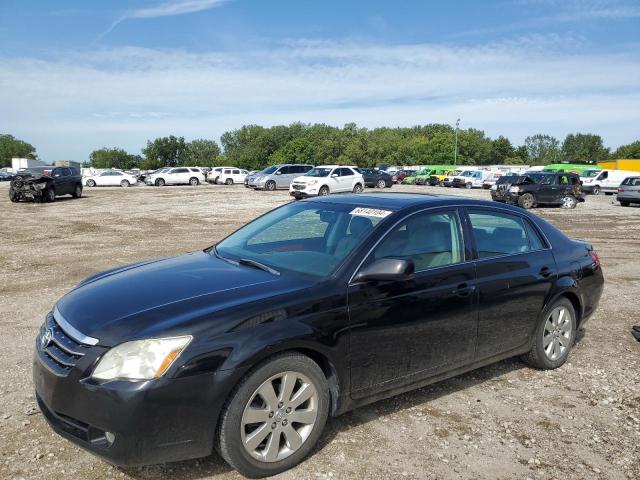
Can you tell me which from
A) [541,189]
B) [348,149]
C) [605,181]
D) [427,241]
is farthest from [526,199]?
[348,149]

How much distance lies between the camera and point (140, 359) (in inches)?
108

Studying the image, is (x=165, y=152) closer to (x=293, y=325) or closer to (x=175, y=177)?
(x=175, y=177)

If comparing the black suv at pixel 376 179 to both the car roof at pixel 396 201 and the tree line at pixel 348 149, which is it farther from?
the tree line at pixel 348 149

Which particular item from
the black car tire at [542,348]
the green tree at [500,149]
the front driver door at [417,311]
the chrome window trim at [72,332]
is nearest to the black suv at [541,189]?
the black car tire at [542,348]

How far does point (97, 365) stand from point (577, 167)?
56176 mm

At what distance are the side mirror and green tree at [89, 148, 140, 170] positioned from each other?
137 metres

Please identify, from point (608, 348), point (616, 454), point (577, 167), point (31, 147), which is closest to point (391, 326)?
point (616, 454)

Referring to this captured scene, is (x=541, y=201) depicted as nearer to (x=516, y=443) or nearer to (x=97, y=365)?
(x=516, y=443)

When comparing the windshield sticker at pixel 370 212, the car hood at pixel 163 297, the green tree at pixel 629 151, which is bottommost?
the car hood at pixel 163 297

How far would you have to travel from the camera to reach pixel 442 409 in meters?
4.00

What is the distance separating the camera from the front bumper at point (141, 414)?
2.67m

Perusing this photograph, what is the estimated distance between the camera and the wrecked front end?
2436 cm

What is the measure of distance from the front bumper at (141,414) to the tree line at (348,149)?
3765 inches

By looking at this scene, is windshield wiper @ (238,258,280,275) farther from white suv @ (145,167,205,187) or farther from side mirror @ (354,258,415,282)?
white suv @ (145,167,205,187)
